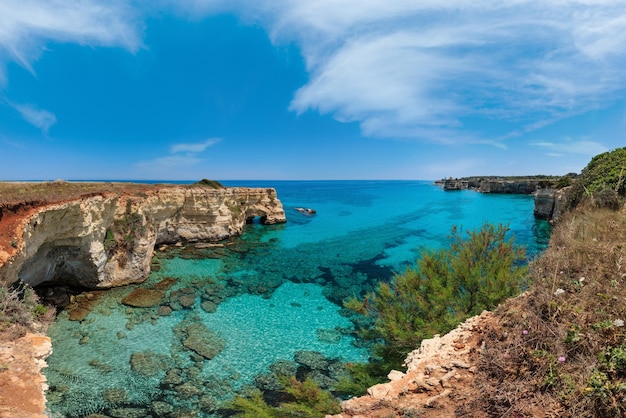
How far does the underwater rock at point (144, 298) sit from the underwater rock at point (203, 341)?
358 centimetres

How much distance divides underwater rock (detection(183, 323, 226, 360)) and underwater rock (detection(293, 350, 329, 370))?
132 inches

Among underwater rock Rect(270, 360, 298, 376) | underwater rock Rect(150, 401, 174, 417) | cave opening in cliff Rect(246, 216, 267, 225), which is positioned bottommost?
underwater rock Rect(150, 401, 174, 417)

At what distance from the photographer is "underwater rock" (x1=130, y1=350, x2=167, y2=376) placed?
11.0 meters

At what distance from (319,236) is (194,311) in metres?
21.3

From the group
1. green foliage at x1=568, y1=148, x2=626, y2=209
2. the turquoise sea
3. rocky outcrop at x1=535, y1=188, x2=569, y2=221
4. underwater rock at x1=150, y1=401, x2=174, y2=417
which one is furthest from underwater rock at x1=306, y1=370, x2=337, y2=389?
rocky outcrop at x1=535, y1=188, x2=569, y2=221

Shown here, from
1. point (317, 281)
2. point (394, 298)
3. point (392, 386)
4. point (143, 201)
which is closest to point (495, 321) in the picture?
point (392, 386)

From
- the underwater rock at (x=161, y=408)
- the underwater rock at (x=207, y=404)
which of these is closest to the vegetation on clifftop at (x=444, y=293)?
the underwater rock at (x=207, y=404)

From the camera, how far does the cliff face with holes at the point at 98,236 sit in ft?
40.4

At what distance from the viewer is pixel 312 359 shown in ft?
40.0

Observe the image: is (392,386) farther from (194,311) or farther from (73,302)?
(73,302)

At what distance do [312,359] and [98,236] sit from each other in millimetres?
14258

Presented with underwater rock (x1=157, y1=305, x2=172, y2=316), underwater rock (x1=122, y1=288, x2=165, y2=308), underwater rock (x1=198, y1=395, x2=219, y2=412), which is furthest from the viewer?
underwater rock (x1=122, y1=288, x2=165, y2=308)

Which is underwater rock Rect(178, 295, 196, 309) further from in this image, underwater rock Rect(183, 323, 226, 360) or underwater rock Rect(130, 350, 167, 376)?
underwater rock Rect(130, 350, 167, 376)

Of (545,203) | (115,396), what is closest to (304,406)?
(115,396)
